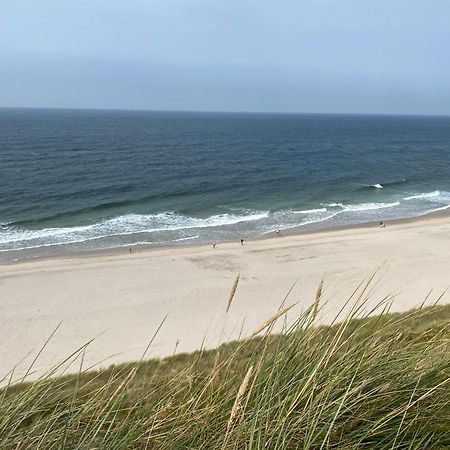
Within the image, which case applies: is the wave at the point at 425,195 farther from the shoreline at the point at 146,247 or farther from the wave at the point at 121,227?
the wave at the point at 121,227

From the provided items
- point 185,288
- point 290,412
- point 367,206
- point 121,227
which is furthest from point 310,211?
point 290,412

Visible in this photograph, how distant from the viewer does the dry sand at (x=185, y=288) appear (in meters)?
14.9

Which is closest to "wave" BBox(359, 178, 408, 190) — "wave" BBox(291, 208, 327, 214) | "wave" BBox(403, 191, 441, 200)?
"wave" BBox(403, 191, 441, 200)

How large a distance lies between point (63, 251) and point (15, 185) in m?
17.9

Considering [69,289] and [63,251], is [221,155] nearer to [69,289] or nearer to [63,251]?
[63,251]

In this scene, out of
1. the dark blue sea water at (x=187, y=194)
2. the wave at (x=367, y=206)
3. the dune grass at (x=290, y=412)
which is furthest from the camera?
the wave at (x=367, y=206)

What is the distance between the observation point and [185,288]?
1975cm

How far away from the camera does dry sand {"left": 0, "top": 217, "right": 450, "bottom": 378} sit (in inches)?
585

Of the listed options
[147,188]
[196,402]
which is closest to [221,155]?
[147,188]

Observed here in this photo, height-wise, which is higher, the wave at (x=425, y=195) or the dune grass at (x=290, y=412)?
the dune grass at (x=290, y=412)

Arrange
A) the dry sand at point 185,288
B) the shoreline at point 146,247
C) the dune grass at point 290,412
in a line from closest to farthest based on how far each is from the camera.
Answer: the dune grass at point 290,412 → the dry sand at point 185,288 → the shoreline at point 146,247

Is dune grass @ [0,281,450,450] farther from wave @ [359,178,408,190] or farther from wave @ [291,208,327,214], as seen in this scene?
wave @ [359,178,408,190]

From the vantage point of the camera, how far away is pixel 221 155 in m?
65.9

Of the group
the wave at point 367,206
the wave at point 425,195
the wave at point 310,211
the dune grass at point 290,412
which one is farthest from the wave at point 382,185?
the dune grass at point 290,412
